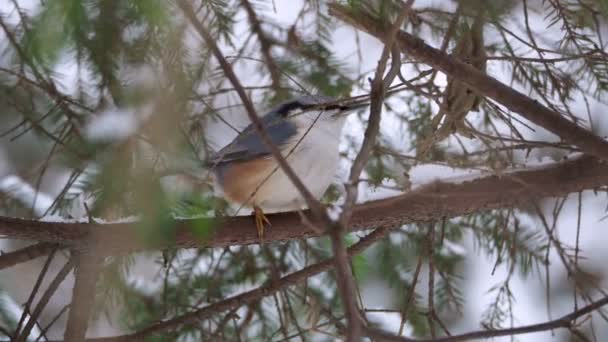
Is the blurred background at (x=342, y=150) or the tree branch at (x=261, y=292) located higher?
the blurred background at (x=342, y=150)

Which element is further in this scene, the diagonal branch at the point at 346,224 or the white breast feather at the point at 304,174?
the white breast feather at the point at 304,174

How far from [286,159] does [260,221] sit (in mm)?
307

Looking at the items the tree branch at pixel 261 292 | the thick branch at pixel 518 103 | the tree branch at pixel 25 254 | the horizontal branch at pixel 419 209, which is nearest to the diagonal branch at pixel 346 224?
the thick branch at pixel 518 103

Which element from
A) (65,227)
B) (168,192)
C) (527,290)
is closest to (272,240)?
(65,227)

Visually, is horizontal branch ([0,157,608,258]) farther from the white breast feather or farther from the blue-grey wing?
the blue-grey wing

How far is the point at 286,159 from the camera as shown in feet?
8.60

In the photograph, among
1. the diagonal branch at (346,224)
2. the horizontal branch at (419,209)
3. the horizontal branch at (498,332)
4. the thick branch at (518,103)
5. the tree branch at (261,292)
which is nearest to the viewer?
the diagonal branch at (346,224)

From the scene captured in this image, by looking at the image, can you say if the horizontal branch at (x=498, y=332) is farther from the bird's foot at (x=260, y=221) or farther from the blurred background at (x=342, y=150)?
the bird's foot at (x=260, y=221)

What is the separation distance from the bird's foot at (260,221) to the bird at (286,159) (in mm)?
50

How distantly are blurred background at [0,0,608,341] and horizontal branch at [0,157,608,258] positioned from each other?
0.06 metres

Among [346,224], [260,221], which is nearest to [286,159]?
[260,221]

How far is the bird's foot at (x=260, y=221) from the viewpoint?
2381 mm

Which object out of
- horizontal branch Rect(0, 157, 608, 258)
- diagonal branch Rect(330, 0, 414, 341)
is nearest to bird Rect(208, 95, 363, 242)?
horizontal branch Rect(0, 157, 608, 258)

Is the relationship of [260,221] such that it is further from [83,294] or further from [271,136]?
[83,294]
